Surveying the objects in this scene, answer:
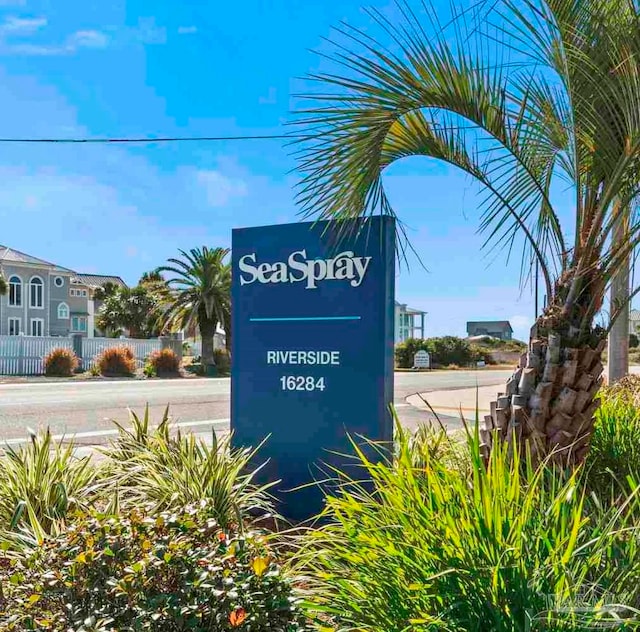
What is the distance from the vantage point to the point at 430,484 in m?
2.72

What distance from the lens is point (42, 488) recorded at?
417cm

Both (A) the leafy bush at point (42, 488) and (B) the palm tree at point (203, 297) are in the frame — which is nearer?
(A) the leafy bush at point (42, 488)

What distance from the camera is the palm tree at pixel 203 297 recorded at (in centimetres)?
3481

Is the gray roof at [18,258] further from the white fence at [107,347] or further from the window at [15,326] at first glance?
the white fence at [107,347]

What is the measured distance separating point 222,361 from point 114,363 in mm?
7812

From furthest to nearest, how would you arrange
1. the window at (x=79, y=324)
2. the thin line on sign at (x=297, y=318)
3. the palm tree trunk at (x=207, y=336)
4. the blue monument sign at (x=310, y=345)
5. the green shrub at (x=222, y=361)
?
the window at (x=79, y=324) < the green shrub at (x=222, y=361) < the palm tree trunk at (x=207, y=336) < the thin line on sign at (x=297, y=318) < the blue monument sign at (x=310, y=345)

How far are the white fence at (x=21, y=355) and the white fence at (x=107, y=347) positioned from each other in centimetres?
166

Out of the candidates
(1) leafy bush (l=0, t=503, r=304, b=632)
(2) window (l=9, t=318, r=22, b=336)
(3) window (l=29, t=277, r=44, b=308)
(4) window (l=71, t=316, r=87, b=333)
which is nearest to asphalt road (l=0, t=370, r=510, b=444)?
(1) leafy bush (l=0, t=503, r=304, b=632)

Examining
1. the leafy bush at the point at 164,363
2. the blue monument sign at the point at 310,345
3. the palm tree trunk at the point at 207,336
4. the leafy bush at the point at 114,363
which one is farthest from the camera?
the palm tree trunk at the point at 207,336

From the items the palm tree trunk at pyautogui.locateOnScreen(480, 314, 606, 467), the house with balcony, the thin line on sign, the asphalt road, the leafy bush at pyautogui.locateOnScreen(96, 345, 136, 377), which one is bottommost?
the asphalt road

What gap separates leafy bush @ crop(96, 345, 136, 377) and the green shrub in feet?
18.2

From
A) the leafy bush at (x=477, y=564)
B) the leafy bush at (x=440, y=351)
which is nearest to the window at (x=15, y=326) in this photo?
the leafy bush at (x=440, y=351)

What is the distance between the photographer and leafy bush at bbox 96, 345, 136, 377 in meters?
29.6

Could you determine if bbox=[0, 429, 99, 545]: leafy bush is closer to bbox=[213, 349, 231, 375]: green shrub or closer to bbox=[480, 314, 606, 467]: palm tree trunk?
bbox=[480, 314, 606, 467]: palm tree trunk
